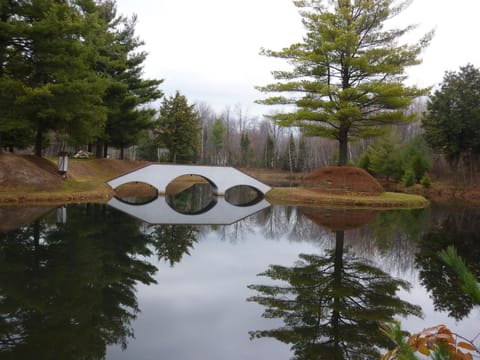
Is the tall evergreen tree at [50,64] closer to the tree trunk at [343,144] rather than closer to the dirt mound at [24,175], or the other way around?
the dirt mound at [24,175]

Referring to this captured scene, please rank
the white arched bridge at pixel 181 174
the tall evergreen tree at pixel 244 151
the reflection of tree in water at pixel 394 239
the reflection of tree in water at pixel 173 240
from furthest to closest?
1. the tall evergreen tree at pixel 244 151
2. the white arched bridge at pixel 181 174
3. the reflection of tree in water at pixel 394 239
4. the reflection of tree in water at pixel 173 240

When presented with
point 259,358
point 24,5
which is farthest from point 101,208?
point 259,358

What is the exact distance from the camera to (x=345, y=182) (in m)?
19.6

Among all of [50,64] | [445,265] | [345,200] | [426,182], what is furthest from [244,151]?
[445,265]

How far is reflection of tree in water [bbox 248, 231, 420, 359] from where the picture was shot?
3.84m

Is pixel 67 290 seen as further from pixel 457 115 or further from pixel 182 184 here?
pixel 457 115

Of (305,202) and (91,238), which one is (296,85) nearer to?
(305,202)

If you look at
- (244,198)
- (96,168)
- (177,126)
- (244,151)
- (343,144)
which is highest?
(177,126)

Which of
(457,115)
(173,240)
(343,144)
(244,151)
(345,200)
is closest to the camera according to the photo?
(173,240)

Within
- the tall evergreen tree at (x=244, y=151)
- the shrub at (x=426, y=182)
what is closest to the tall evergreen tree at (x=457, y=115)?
the shrub at (x=426, y=182)

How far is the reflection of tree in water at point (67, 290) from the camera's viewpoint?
3.57m

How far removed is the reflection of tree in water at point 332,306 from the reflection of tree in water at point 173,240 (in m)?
2.03

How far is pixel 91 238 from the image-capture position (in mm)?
8125

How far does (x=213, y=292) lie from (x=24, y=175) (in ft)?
44.8
